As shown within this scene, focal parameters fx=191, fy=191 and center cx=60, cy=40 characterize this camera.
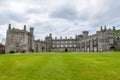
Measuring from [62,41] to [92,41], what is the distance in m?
36.9

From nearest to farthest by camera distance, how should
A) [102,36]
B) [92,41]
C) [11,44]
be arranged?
[11,44]
[102,36]
[92,41]

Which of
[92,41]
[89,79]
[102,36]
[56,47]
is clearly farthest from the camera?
[56,47]

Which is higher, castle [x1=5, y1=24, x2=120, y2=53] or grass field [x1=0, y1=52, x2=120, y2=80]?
→ castle [x1=5, y1=24, x2=120, y2=53]

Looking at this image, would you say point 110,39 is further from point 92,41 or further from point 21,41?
point 21,41

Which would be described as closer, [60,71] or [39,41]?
[60,71]

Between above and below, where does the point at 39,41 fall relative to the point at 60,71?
above

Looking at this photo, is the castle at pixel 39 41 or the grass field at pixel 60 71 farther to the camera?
the castle at pixel 39 41

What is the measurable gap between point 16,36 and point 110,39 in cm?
5280

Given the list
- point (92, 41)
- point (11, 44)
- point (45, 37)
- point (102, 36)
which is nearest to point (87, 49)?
point (92, 41)

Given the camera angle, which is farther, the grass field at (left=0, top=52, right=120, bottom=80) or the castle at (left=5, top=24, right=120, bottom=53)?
the castle at (left=5, top=24, right=120, bottom=53)

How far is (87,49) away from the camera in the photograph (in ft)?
426

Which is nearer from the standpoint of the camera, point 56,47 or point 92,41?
point 92,41

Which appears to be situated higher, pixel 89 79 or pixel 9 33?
pixel 9 33

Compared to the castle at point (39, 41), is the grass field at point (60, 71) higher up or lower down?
lower down
